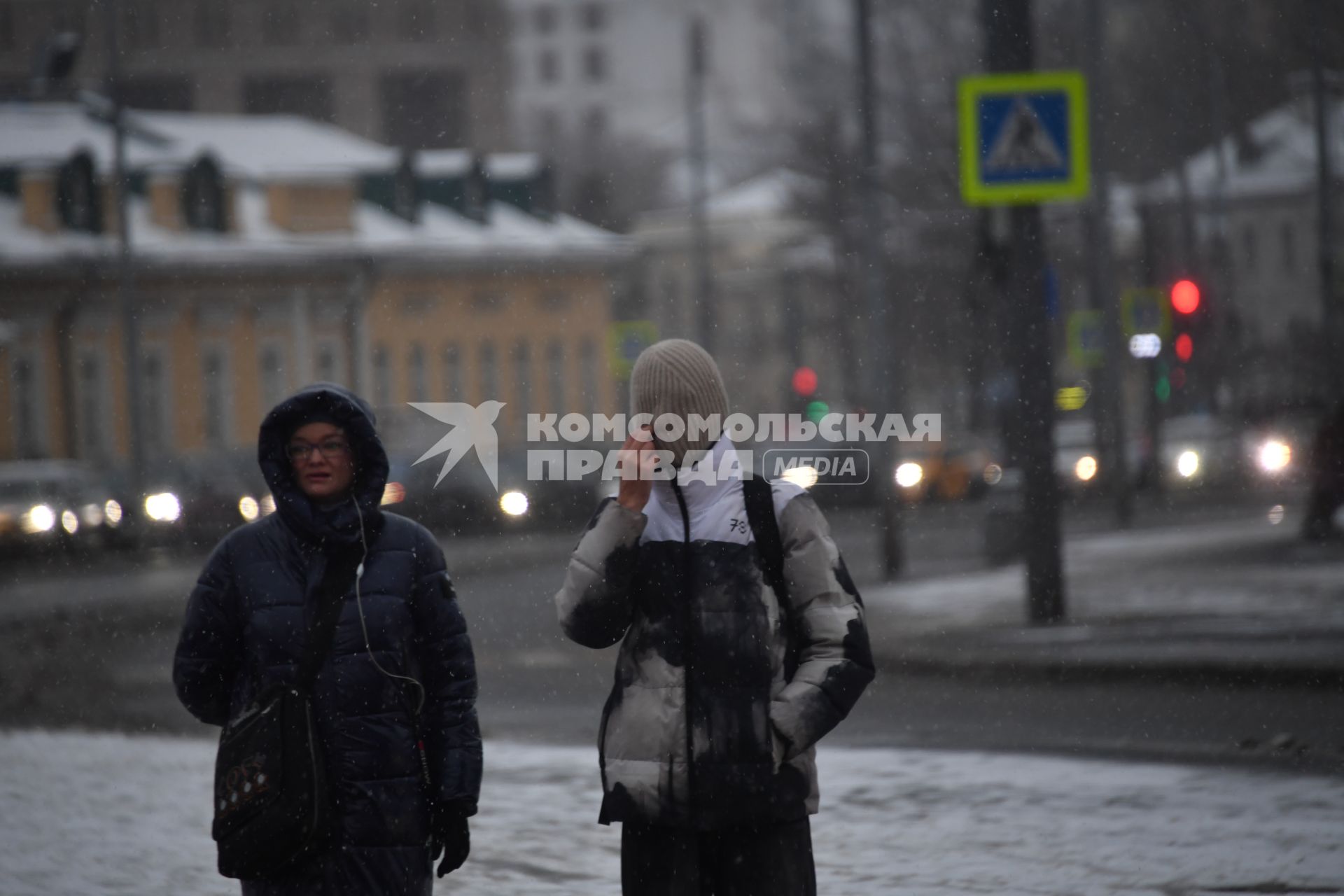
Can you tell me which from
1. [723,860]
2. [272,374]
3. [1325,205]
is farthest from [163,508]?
[723,860]

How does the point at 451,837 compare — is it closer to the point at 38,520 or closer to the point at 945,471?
the point at 38,520

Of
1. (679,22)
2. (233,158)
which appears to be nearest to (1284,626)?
(233,158)

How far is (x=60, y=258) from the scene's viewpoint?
1550 inches

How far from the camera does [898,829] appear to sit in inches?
308

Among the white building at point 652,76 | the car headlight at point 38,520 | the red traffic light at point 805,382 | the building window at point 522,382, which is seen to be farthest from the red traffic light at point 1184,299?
the building window at point 522,382

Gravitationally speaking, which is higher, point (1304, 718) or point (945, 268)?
point (945, 268)

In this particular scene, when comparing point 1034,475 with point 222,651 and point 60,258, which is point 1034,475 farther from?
point 60,258

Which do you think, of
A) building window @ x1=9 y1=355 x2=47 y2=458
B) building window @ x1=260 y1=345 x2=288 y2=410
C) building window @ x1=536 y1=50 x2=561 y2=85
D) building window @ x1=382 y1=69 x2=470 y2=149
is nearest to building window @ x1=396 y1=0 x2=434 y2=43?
building window @ x1=382 y1=69 x2=470 y2=149

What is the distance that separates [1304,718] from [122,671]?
27.5 ft

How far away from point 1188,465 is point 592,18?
44.9m

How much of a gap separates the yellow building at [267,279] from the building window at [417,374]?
6cm

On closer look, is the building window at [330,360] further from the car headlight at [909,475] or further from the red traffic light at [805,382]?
the red traffic light at [805,382]

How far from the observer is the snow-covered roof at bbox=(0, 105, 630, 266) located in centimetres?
4159

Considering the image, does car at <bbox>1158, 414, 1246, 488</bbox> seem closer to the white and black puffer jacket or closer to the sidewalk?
the sidewalk
